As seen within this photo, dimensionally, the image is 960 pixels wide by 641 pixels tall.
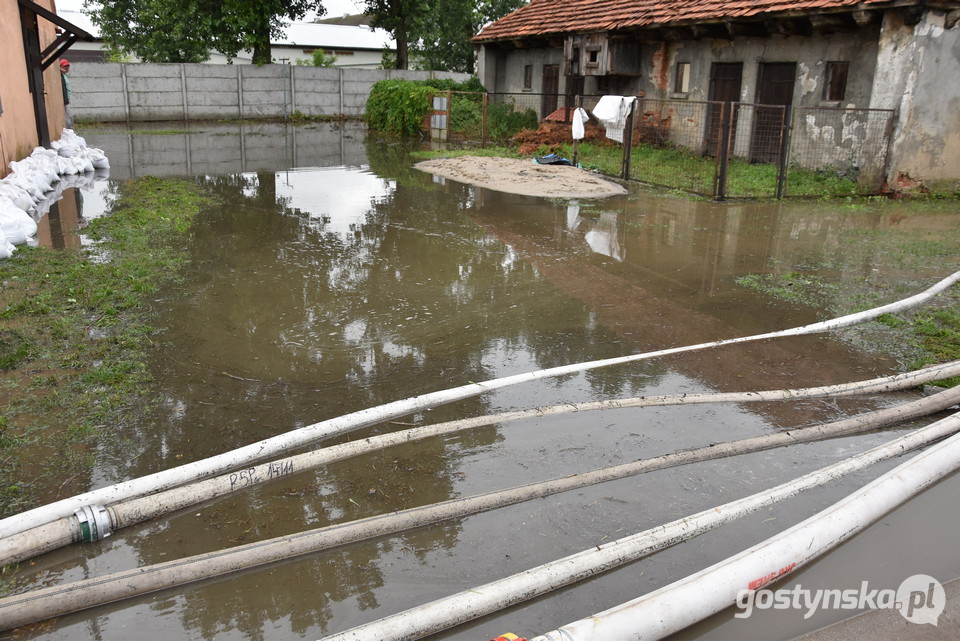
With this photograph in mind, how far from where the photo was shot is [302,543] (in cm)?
305

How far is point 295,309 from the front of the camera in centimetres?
628

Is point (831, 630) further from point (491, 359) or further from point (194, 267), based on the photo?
point (194, 267)

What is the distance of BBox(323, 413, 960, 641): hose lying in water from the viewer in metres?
2.51

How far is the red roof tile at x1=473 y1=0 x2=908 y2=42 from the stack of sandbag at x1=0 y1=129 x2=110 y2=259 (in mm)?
11816

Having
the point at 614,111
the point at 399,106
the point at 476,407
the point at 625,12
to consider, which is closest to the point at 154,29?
the point at 399,106

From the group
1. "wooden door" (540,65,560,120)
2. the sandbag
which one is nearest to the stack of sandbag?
the sandbag

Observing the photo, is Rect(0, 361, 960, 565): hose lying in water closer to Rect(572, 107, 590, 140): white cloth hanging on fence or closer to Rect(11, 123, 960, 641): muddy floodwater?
Rect(11, 123, 960, 641): muddy floodwater

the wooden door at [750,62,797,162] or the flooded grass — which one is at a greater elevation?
the wooden door at [750,62,797,162]

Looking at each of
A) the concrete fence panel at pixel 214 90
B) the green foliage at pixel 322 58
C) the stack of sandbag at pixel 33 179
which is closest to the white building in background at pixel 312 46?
the green foliage at pixel 322 58

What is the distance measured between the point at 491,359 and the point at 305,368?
1.29 m

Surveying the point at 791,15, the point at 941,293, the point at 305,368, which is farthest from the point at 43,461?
the point at 791,15

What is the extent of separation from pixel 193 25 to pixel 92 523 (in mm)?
31648

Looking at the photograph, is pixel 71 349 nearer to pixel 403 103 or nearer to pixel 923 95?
pixel 923 95

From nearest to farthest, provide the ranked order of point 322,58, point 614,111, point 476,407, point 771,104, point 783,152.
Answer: point 476,407 → point 783,152 → point 614,111 → point 771,104 → point 322,58
